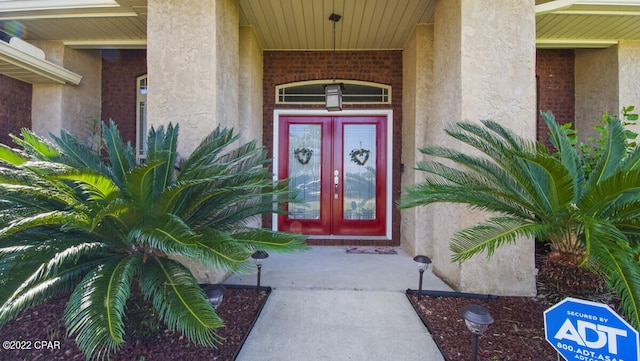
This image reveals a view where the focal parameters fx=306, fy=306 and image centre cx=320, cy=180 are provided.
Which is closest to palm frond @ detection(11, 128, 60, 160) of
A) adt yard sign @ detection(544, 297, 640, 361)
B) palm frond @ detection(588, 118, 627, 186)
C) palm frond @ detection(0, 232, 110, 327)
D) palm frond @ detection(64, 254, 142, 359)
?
palm frond @ detection(0, 232, 110, 327)

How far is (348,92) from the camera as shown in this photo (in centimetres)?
541

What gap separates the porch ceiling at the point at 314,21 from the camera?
13.2ft

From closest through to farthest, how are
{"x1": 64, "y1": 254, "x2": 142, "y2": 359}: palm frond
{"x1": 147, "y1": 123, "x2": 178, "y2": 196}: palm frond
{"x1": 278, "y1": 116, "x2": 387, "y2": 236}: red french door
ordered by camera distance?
{"x1": 64, "y1": 254, "x2": 142, "y2": 359}: palm frond
{"x1": 147, "y1": 123, "x2": 178, "y2": 196}: palm frond
{"x1": 278, "y1": 116, "x2": 387, "y2": 236}: red french door

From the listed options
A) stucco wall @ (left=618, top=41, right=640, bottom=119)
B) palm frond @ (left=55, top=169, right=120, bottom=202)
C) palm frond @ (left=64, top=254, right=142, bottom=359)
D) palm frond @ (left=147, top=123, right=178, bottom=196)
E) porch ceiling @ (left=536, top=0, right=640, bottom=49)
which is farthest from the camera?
stucco wall @ (left=618, top=41, right=640, bottom=119)

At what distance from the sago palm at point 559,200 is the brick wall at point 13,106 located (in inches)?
230

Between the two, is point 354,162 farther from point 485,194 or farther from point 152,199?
point 152,199

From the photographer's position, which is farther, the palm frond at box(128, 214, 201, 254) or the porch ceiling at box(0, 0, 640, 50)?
the porch ceiling at box(0, 0, 640, 50)

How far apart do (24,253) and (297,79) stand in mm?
4366

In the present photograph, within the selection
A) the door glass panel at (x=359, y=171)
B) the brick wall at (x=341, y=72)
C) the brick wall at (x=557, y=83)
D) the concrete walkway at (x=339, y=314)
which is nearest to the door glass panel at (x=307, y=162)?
the brick wall at (x=341, y=72)

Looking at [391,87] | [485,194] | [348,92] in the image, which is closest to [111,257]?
[485,194]

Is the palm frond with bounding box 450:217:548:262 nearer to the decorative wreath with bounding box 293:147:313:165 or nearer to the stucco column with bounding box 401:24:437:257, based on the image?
the stucco column with bounding box 401:24:437:257

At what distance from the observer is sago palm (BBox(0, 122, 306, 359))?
1744 millimetres

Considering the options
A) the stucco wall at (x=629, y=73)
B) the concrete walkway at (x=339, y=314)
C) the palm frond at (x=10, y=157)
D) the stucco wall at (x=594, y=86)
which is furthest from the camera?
the stucco wall at (x=594, y=86)
